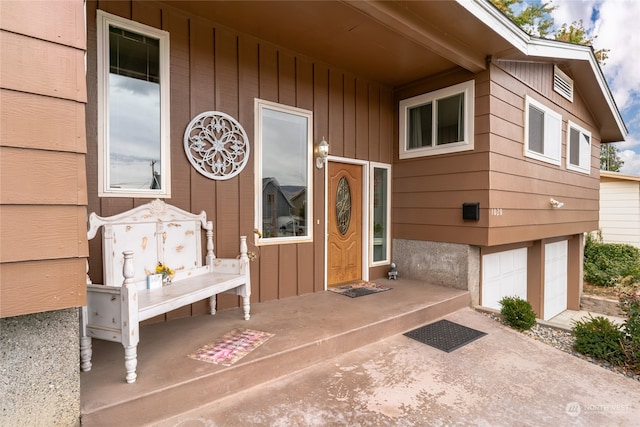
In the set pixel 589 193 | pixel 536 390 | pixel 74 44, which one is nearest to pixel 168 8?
pixel 74 44

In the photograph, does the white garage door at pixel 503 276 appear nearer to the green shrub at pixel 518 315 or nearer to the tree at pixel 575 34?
the green shrub at pixel 518 315

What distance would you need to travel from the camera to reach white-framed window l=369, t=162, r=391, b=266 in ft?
16.8

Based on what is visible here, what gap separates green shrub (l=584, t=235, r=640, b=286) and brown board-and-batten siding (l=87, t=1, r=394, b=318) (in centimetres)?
797

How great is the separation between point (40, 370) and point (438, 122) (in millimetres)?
5009

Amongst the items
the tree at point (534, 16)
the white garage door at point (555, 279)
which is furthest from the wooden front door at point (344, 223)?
the tree at point (534, 16)

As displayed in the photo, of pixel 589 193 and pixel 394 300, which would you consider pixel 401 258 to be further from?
pixel 589 193

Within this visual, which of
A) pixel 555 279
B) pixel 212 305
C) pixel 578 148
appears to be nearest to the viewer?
pixel 212 305

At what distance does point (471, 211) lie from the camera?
440cm

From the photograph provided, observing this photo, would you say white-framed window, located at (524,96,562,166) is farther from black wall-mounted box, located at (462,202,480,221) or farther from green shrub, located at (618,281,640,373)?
green shrub, located at (618,281,640,373)

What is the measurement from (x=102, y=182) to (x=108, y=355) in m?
1.41

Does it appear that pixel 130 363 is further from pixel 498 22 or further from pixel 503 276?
pixel 503 276

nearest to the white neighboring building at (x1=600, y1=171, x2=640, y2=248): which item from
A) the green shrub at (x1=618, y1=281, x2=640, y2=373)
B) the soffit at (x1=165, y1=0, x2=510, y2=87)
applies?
the green shrub at (x1=618, y1=281, x2=640, y2=373)

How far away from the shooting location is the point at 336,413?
2047mm

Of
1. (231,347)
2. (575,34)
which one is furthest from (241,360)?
(575,34)
